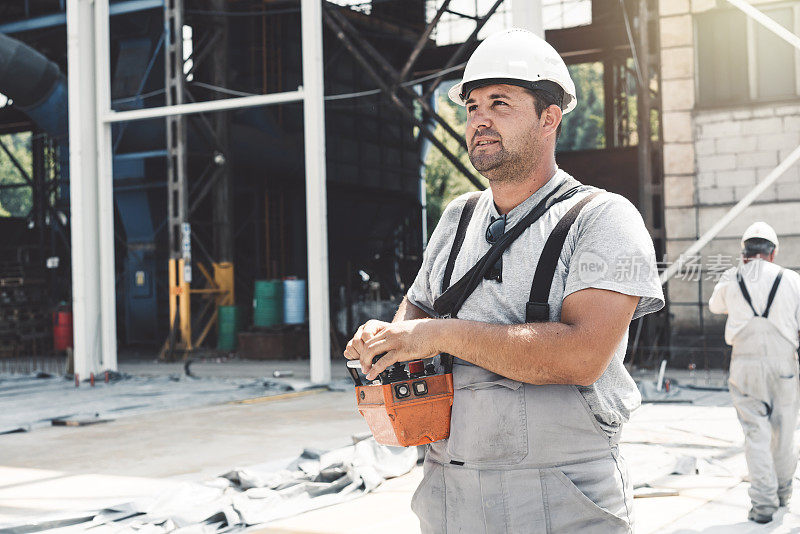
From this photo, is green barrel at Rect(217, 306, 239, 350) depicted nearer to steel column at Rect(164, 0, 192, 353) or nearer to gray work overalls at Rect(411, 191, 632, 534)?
steel column at Rect(164, 0, 192, 353)

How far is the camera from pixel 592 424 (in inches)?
78.5

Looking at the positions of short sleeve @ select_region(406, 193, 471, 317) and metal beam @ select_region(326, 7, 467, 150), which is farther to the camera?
metal beam @ select_region(326, 7, 467, 150)

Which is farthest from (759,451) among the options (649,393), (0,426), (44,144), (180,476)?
(44,144)

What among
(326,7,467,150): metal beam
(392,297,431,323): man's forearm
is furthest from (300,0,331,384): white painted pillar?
(392,297,431,323): man's forearm

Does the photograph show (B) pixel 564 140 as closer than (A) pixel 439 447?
No

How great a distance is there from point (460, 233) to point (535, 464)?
0.64m

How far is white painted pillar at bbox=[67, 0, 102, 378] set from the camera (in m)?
14.9

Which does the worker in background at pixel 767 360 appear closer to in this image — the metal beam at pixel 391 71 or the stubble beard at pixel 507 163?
the stubble beard at pixel 507 163

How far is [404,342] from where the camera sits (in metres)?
1.95

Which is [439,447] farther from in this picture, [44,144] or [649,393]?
[44,144]

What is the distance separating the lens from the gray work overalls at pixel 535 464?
1.96m

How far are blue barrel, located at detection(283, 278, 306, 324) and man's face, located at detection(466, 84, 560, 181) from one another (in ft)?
55.7

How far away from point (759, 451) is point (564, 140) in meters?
55.2

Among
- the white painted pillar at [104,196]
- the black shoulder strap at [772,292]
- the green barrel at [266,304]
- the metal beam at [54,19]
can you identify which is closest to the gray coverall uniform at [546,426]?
the black shoulder strap at [772,292]
